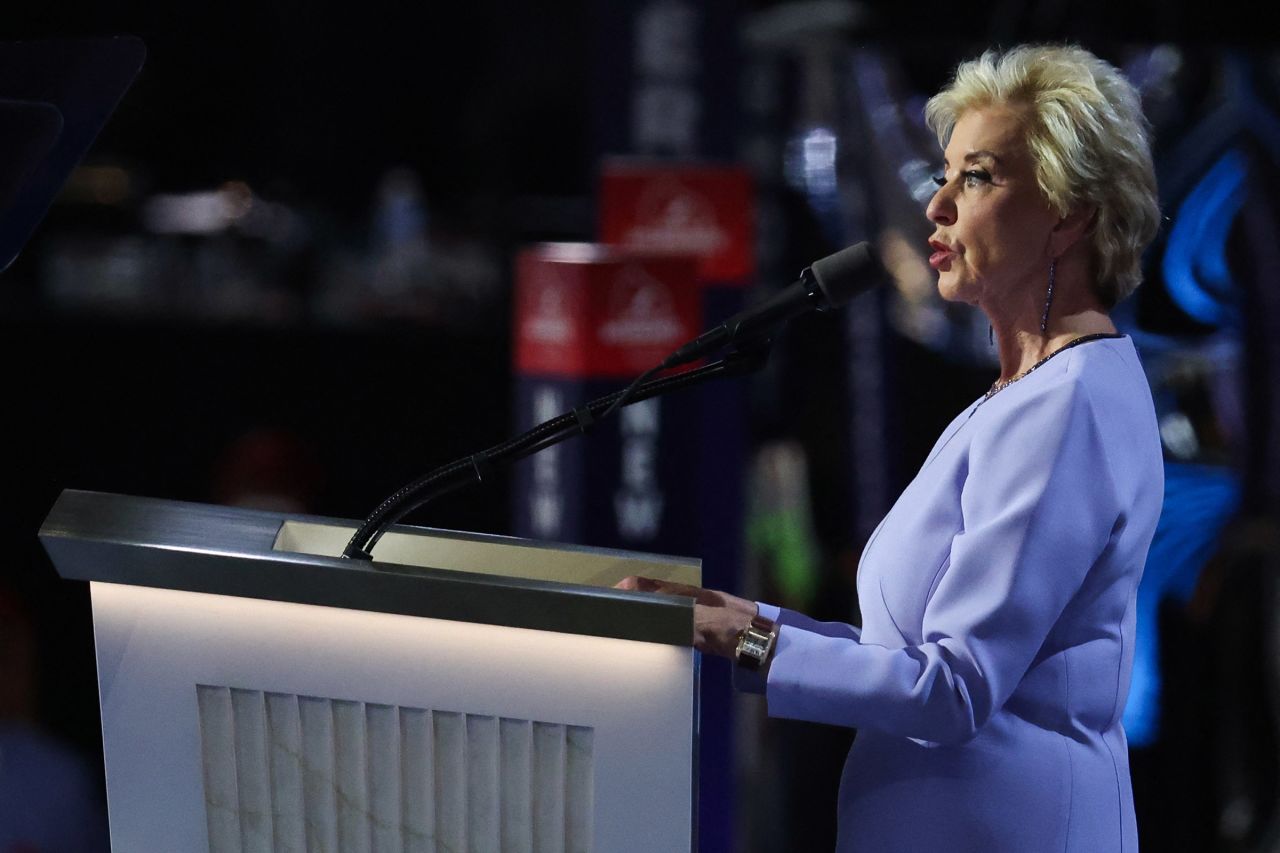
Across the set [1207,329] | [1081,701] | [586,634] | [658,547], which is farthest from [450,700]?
[1207,329]

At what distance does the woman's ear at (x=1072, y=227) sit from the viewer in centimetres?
127

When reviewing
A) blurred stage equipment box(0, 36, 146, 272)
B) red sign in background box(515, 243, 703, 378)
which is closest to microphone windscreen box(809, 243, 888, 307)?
blurred stage equipment box(0, 36, 146, 272)

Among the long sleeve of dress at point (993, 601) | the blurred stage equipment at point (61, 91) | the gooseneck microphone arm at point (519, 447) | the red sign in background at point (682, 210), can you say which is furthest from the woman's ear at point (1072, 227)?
the red sign in background at point (682, 210)

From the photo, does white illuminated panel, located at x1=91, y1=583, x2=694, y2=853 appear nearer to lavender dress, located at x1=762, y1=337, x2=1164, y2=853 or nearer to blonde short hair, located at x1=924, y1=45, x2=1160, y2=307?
lavender dress, located at x1=762, y1=337, x2=1164, y2=853

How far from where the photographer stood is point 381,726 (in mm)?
1126

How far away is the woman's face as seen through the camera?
4.19 ft

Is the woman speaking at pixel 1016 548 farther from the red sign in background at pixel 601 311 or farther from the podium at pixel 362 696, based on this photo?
the red sign in background at pixel 601 311

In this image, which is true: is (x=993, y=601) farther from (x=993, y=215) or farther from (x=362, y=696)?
(x=362, y=696)

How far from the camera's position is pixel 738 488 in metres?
4.07

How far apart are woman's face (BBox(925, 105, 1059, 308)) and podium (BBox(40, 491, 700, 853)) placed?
47cm

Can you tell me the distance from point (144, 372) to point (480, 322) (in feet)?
3.83

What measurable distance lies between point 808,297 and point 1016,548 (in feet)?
0.86

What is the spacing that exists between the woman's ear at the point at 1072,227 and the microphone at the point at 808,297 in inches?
7.5

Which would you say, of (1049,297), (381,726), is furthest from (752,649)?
(1049,297)
